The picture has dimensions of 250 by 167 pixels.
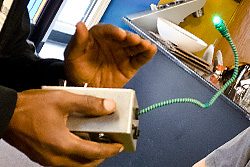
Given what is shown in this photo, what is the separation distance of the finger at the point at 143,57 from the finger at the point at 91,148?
33 cm

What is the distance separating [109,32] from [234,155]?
673 mm

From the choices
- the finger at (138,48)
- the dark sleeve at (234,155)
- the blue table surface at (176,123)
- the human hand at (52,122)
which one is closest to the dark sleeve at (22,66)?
the finger at (138,48)

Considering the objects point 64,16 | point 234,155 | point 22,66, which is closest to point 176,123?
point 234,155

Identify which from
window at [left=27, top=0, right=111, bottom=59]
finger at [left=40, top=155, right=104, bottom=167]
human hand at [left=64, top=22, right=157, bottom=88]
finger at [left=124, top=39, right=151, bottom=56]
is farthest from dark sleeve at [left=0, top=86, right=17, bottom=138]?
window at [left=27, top=0, right=111, bottom=59]

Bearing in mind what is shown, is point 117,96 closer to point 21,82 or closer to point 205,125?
point 21,82

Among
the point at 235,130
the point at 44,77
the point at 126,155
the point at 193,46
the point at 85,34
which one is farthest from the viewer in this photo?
the point at 193,46

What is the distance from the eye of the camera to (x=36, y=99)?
25.4 inches

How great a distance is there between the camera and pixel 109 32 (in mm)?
870

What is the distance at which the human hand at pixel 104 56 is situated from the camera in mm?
868

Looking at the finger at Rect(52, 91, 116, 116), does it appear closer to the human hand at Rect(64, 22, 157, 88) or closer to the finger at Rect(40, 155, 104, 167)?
the finger at Rect(40, 155, 104, 167)

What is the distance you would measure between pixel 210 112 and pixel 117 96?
44.5 inches

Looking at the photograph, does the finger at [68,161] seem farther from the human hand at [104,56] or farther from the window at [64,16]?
the window at [64,16]

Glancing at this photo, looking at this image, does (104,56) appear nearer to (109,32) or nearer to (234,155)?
(109,32)

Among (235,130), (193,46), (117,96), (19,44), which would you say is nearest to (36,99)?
(117,96)
